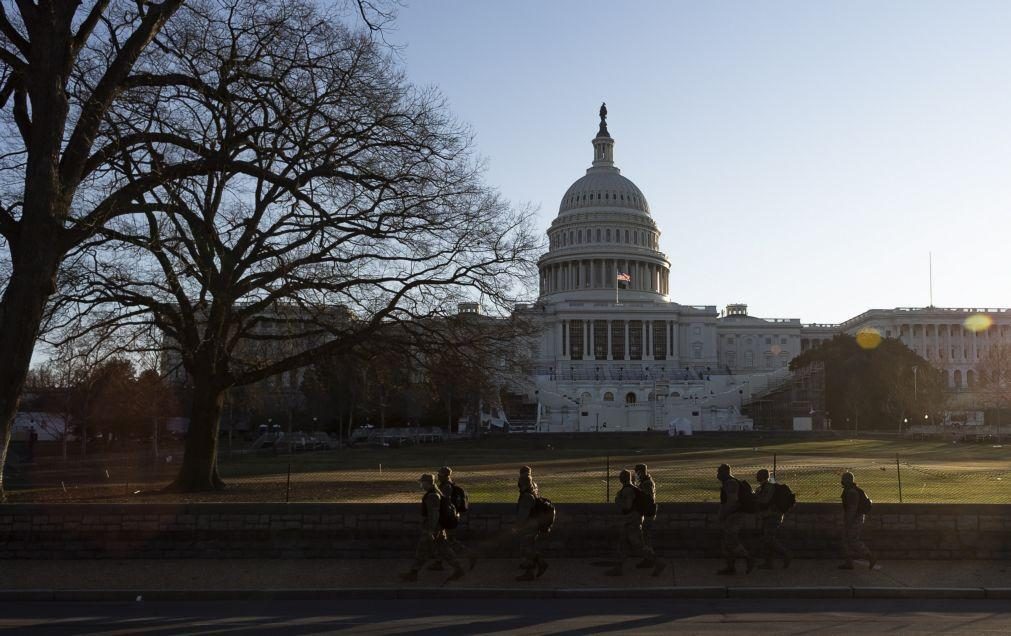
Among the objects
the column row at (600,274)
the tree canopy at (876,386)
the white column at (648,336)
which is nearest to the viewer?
the tree canopy at (876,386)

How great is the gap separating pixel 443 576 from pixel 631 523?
322 centimetres

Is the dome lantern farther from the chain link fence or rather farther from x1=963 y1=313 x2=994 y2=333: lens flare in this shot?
the chain link fence

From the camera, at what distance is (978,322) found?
147 m

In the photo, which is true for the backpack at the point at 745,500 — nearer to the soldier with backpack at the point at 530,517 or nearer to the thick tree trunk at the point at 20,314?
the soldier with backpack at the point at 530,517

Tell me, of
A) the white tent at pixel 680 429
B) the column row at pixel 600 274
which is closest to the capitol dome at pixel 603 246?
the column row at pixel 600 274

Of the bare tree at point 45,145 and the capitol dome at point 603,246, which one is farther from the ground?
the capitol dome at point 603,246

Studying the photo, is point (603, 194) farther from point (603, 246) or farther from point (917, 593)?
point (917, 593)

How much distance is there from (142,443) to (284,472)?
148 feet

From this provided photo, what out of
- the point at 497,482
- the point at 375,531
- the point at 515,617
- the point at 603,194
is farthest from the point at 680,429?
the point at 603,194

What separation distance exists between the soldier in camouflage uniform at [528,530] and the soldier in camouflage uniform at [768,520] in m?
3.61

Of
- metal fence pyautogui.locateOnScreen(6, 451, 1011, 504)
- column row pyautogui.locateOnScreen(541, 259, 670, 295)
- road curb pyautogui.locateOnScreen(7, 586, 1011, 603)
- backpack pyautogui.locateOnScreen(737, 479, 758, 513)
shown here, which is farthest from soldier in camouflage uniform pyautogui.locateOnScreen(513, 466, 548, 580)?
column row pyautogui.locateOnScreen(541, 259, 670, 295)

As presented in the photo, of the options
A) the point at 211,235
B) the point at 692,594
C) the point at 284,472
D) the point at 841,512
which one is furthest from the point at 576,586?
the point at 284,472

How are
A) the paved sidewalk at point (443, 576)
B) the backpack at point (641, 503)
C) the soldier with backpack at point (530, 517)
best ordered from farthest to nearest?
1. the backpack at point (641, 503)
2. the paved sidewalk at point (443, 576)
3. the soldier with backpack at point (530, 517)

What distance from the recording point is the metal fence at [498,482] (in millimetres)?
25391
